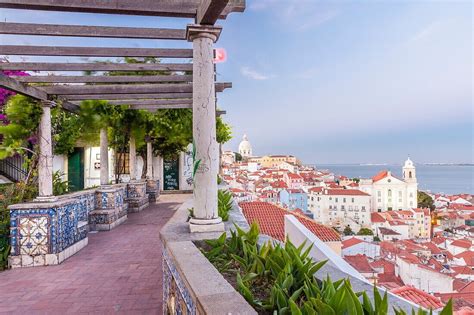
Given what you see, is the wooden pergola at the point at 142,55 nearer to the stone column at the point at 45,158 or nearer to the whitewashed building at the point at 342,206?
the stone column at the point at 45,158

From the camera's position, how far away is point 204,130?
3355mm

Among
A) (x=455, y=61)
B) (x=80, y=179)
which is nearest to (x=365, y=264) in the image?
(x=455, y=61)

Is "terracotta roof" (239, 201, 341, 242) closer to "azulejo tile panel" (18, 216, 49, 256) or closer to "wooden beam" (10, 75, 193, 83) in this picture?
"wooden beam" (10, 75, 193, 83)

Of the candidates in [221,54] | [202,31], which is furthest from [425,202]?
[202,31]

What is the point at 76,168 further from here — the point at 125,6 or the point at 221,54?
the point at 125,6

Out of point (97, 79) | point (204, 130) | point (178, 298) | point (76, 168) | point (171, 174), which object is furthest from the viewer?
point (171, 174)

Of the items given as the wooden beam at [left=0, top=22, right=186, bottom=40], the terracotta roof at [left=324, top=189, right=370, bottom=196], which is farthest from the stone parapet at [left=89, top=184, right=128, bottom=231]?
the terracotta roof at [left=324, top=189, right=370, bottom=196]

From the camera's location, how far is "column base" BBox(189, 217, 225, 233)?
3.23 metres

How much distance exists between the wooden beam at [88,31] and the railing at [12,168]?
8807 millimetres

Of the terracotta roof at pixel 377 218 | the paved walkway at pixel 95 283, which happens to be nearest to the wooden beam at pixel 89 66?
the paved walkway at pixel 95 283

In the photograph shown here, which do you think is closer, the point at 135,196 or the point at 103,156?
the point at 103,156

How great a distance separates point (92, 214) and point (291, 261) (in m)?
6.54

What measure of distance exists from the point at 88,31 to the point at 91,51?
1.72 feet

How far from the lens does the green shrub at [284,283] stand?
4.40 feet
